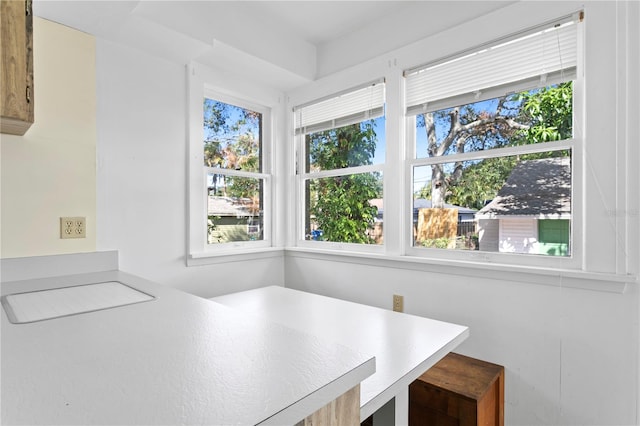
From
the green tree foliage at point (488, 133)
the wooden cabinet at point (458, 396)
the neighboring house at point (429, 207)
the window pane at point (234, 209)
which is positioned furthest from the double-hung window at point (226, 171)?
the wooden cabinet at point (458, 396)

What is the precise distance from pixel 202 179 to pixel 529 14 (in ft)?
7.13

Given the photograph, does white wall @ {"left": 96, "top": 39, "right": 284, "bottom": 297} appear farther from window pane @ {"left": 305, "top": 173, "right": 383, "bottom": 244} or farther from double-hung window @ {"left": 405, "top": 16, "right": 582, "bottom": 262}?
double-hung window @ {"left": 405, "top": 16, "right": 582, "bottom": 262}

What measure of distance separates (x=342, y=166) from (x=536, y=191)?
135 centimetres

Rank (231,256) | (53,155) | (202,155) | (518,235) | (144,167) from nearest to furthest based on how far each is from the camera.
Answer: (53,155) < (518,235) < (144,167) < (202,155) < (231,256)

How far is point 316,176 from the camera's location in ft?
9.45

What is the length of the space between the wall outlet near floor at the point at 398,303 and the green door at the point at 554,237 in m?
0.85

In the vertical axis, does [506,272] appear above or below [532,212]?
below

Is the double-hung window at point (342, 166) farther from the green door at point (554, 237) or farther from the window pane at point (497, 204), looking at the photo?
the green door at point (554, 237)

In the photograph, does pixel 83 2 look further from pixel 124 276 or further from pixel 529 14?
pixel 529 14

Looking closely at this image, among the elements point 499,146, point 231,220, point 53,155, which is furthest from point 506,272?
point 53,155

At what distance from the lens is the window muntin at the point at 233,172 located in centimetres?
259

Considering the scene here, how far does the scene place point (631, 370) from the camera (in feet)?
4.92

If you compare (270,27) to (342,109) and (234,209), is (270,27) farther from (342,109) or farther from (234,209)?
(234,209)

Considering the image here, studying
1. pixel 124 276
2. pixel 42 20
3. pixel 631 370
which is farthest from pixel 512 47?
pixel 42 20
